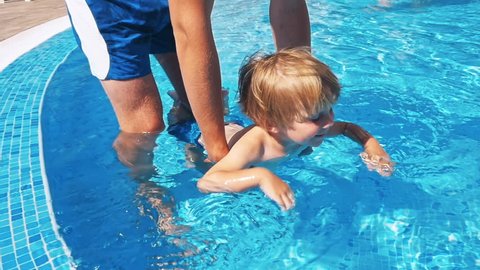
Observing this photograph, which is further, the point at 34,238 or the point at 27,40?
the point at 27,40

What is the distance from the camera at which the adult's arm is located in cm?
202

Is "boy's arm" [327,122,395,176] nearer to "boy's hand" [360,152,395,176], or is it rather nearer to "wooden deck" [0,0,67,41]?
"boy's hand" [360,152,395,176]

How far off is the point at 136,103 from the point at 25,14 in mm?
6705

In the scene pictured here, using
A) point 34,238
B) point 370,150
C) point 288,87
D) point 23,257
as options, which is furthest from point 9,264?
point 370,150

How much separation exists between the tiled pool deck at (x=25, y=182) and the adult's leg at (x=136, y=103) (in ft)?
2.25

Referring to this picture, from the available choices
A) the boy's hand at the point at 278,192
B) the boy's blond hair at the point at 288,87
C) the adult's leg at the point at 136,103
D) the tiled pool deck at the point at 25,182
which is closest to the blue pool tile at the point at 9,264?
the tiled pool deck at the point at 25,182

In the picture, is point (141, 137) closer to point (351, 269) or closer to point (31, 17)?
point (351, 269)

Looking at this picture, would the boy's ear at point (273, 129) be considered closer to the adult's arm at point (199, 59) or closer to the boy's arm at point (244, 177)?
the boy's arm at point (244, 177)

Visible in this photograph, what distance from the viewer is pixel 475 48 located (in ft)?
17.3

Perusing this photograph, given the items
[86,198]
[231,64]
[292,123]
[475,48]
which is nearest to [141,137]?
[86,198]

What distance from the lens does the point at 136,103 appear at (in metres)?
→ 2.59

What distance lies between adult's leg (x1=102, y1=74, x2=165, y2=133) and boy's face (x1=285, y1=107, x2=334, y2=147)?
0.76m

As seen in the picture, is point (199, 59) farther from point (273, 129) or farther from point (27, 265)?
point (27, 265)

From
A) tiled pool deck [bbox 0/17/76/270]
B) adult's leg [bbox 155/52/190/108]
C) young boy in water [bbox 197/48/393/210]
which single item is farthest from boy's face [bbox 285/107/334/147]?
tiled pool deck [bbox 0/17/76/270]
